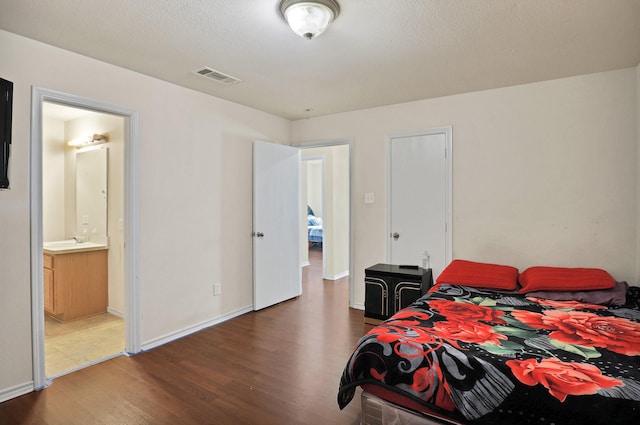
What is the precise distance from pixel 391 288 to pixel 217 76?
2.68 metres

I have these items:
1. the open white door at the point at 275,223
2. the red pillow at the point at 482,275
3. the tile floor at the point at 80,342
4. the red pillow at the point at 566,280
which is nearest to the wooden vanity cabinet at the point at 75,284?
the tile floor at the point at 80,342

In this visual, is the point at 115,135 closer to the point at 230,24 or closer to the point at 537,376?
the point at 230,24

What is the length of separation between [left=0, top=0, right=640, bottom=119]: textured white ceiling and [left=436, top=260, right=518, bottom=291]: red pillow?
1744 mm

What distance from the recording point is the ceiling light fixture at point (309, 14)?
1.96m

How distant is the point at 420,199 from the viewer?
3906 millimetres

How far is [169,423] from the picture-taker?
6.79 ft

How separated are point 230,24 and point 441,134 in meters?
2.48

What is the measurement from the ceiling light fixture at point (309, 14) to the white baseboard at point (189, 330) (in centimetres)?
291

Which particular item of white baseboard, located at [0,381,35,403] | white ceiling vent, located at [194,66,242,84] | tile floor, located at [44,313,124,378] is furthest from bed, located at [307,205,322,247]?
white baseboard, located at [0,381,35,403]

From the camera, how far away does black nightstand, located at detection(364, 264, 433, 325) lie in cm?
346

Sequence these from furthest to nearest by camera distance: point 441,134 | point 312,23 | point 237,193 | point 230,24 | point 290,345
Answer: point 237,193, point 441,134, point 290,345, point 230,24, point 312,23

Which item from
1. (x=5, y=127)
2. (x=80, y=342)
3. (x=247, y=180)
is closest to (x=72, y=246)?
(x=80, y=342)

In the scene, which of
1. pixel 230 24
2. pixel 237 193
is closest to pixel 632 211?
pixel 230 24

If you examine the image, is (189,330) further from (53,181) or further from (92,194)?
(53,181)
